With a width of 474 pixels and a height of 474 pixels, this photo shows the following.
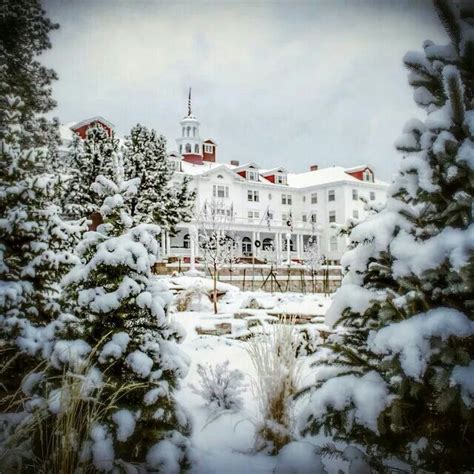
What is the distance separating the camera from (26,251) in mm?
3127

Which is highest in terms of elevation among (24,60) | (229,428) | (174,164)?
(174,164)

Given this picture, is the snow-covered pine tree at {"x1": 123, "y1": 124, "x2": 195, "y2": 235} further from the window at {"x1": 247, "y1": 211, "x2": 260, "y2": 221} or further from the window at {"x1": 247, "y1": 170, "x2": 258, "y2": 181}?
the window at {"x1": 247, "y1": 211, "x2": 260, "y2": 221}

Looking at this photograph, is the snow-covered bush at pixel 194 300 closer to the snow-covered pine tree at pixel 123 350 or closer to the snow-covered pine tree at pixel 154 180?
the snow-covered pine tree at pixel 154 180

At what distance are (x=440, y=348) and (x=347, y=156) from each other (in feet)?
6.65

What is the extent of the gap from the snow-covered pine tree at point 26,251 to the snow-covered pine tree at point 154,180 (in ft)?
21.2

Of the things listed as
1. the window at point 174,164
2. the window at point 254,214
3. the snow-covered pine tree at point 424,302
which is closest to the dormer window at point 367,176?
the window at point 254,214

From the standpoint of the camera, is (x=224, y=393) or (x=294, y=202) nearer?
(x=224, y=393)

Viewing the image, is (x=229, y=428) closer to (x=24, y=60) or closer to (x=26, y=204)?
(x=26, y=204)

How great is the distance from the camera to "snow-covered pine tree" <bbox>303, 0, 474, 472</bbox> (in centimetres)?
137

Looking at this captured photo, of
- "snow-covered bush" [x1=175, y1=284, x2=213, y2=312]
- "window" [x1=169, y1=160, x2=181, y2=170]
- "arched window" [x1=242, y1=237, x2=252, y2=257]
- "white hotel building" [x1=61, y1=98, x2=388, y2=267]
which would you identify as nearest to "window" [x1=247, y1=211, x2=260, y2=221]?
"white hotel building" [x1=61, y1=98, x2=388, y2=267]

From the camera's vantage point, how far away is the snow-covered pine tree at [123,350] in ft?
6.23

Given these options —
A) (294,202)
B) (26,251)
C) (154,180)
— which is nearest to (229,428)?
(26,251)

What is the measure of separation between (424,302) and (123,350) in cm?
154

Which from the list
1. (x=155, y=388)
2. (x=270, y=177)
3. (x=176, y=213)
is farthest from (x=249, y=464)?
(x=270, y=177)
